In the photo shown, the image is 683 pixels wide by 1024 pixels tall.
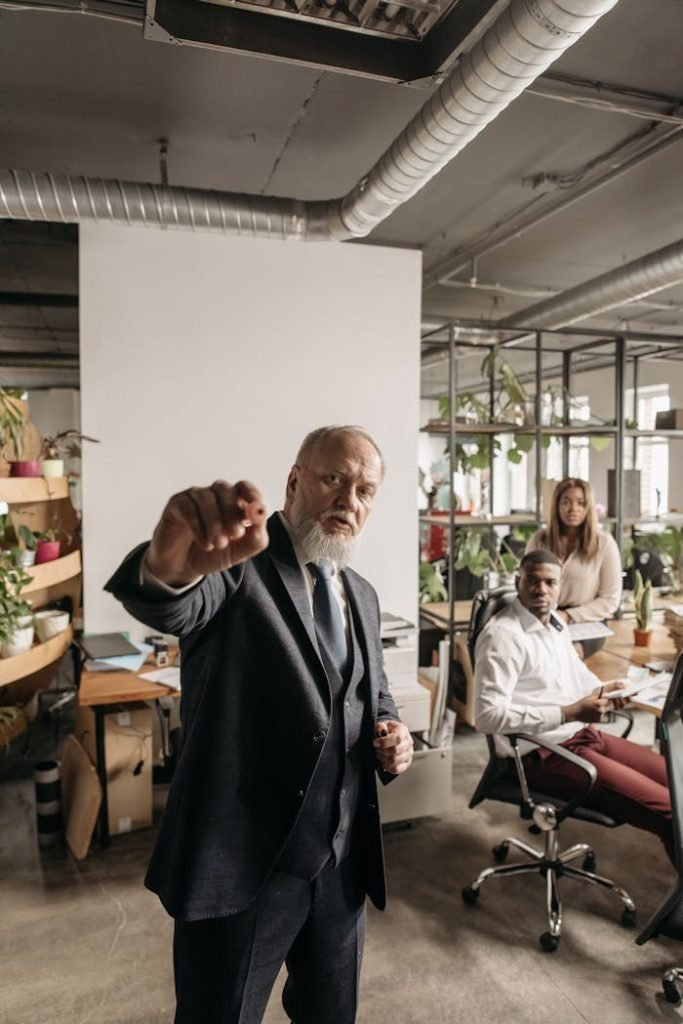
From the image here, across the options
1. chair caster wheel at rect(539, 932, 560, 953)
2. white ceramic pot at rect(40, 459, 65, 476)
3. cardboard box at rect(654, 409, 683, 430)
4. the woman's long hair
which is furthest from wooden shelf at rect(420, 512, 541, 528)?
chair caster wheel at rect(539, 932, 560, 953)

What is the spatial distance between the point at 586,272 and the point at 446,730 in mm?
4254

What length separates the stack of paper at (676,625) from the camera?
338 centimetres

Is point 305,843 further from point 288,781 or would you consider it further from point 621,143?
point 621,143

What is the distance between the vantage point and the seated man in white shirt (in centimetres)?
247

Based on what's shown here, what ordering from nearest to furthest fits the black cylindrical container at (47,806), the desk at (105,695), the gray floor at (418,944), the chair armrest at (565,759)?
the gray floor at (418,944)
the chair armrest at (565,759)
the desk at (105,695)
the black cylindrical container at (47,806)

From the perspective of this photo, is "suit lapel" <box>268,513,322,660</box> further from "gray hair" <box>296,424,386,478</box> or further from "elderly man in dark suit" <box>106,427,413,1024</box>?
"gray hair" <box>296,424,386,478</box>

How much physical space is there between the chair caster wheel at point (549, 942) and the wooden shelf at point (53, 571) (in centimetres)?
269

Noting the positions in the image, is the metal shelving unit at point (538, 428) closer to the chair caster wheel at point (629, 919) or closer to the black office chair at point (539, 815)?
the black office chair at point (539, 815)

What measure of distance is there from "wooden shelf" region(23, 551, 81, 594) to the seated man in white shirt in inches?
88.2

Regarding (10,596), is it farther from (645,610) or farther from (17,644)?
(645,610)

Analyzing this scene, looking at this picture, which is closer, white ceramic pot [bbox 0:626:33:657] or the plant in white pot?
the plant in white pot

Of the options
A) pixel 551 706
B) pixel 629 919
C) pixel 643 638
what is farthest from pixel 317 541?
pixel 643 638

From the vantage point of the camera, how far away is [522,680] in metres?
2.69

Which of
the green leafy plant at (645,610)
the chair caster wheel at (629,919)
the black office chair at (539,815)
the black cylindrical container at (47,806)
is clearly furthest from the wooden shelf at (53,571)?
the green leafy plant at (645,610)
